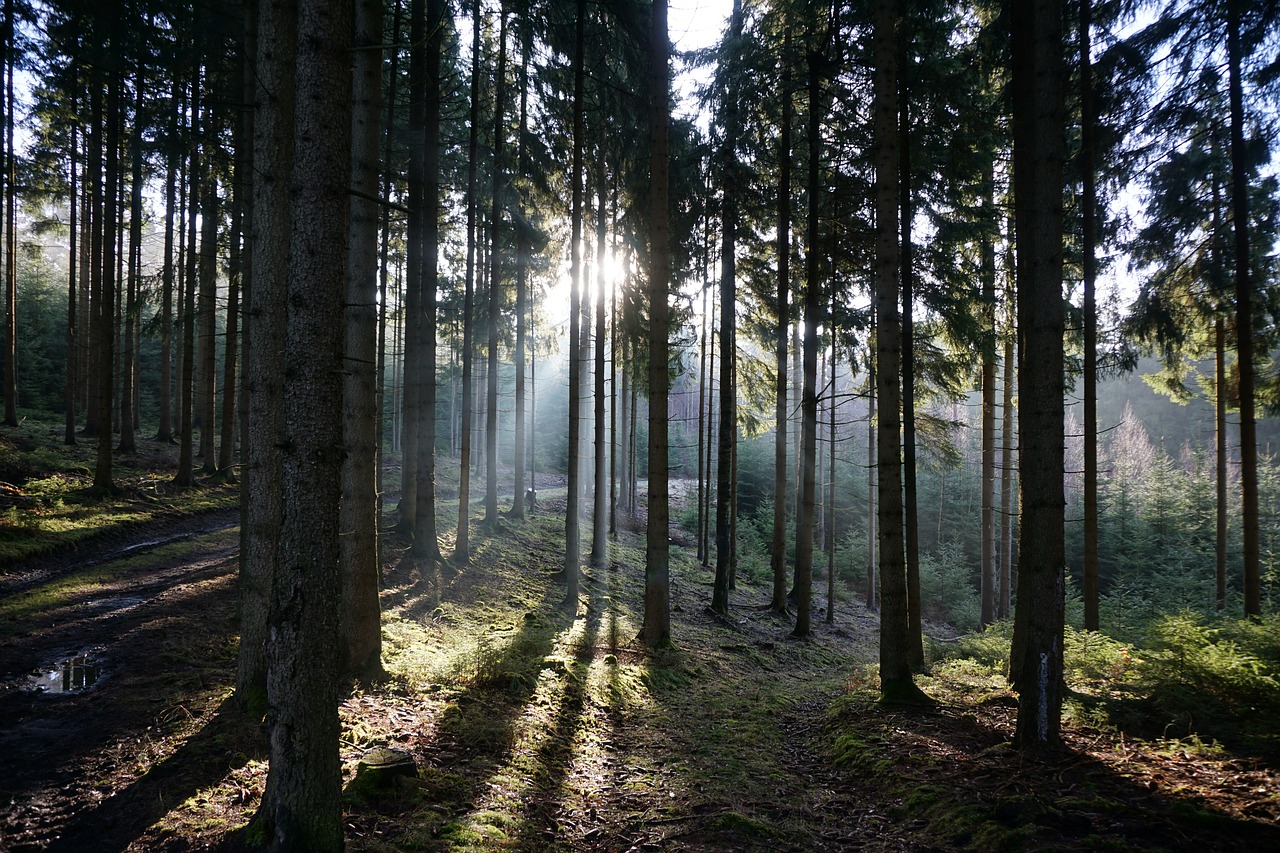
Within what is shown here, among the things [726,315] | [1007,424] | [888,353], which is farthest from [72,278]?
[1007,424]

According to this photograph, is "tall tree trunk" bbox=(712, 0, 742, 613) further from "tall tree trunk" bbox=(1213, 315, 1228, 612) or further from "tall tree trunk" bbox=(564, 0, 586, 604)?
"tall tree trunk" bbox=(1213, 315, 1228, 612)

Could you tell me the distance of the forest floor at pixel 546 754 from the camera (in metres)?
3.77

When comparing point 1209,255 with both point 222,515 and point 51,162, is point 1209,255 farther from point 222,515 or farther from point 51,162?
point 51,162

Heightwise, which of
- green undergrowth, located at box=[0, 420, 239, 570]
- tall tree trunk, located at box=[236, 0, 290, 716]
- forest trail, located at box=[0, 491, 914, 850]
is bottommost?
forest trail, located at box=[0, 491, 914, 850]

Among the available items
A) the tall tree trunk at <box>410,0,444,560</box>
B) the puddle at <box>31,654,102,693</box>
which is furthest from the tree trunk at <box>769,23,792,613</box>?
the puddle at <box>31,654,102,693</box>

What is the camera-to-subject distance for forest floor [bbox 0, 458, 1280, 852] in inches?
148

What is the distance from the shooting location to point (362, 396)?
20.1 ft

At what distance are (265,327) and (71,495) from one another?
45.2 feet

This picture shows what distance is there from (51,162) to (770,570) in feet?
94.3

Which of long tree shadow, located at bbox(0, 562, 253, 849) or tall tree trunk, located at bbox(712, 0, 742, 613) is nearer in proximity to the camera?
long tree shadow, located at bbox(0, 562, 253, 849)

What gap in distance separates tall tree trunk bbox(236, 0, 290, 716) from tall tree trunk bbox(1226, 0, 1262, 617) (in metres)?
13.4

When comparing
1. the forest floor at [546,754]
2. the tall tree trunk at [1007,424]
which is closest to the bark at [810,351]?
the tall tree trunk at [1007,424]

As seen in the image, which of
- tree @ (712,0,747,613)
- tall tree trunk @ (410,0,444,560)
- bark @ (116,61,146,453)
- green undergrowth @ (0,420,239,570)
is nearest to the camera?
tall tree trunk @ (410,0,444,560)

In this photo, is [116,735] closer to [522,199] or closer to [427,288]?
[427,288]
